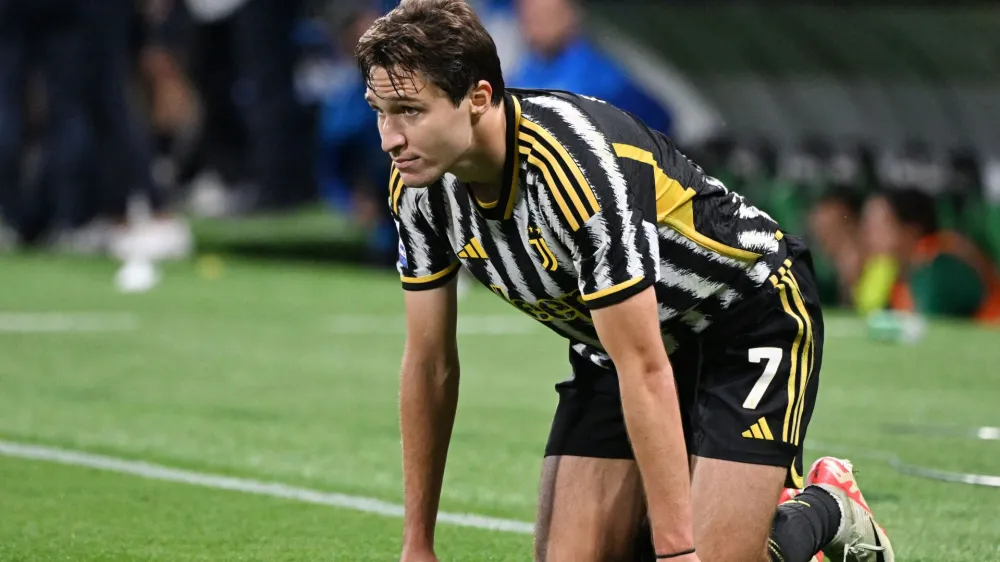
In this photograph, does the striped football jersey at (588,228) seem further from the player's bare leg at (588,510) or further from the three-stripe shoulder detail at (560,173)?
the player's bare leg at (588,510)

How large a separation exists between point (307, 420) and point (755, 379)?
3.49m

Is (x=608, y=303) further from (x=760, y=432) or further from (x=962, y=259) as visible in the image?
(x=962, y=259)

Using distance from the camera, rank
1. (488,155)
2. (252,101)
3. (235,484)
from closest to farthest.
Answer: (488,155) < (235,484) < (252,101)

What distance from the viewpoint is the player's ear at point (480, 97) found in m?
3.70

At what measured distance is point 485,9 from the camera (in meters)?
14.3

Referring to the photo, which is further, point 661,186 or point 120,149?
point 120,149

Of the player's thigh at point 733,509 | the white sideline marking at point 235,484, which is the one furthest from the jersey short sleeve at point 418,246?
the white sideline marking at point 235,484

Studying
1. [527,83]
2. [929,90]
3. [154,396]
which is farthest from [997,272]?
[154,396]

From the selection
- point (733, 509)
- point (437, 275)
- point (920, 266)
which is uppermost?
point (437, 275)

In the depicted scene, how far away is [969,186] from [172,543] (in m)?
8.53

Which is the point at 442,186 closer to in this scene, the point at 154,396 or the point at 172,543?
the point at 172,543

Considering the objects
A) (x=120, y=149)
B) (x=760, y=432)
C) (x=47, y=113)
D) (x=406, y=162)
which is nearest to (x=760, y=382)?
(x=760, y=432)

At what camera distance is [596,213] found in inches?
143

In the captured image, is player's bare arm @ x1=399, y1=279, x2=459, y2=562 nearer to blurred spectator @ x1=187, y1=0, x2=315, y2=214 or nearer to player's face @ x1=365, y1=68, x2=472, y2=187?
player's face @ x1=365, y1=68, x2=472, y2=187
